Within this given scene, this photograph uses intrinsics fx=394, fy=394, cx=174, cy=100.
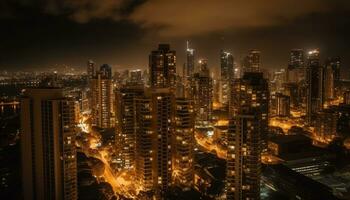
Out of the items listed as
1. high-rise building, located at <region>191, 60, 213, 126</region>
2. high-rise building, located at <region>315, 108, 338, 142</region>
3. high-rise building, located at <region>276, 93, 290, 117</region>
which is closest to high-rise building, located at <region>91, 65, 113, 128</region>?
high-rise building, located at <region>191, 60, 213, 126</region>

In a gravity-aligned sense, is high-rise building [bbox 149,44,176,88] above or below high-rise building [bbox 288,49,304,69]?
below

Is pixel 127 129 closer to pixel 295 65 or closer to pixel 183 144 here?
pixel 183 144

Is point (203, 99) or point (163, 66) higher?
point (163, 66)

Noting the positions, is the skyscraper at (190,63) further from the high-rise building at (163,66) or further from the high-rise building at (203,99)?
the high-rise building at (163,66)

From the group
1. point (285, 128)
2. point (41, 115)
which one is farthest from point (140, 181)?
point (285, 128)

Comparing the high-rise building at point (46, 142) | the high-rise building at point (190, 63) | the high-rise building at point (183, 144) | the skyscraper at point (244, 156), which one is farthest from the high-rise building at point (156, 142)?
the high-rise building at point (190, 63)

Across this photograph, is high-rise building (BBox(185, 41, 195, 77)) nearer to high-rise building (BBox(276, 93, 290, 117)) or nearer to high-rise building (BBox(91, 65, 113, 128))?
high-rise building (BBox(276, 93, 290, 117))

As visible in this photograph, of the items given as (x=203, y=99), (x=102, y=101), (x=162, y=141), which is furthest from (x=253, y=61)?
(x=162, y=141)
